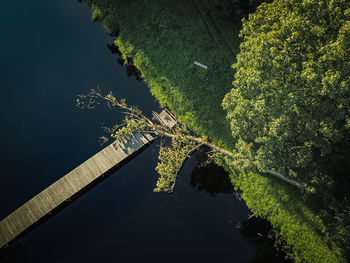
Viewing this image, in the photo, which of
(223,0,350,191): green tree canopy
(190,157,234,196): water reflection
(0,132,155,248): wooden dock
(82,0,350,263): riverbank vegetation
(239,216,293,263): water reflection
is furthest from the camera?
(190,157,234,196): water reflection

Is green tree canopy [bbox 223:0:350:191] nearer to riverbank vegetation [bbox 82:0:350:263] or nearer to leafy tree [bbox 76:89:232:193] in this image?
riverbank vegetation [bbox 82:0:350:263]

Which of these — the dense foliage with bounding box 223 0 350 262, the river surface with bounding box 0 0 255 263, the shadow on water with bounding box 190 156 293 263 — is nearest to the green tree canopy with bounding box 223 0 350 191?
the dense foliage with bounding box 223 0 350 262

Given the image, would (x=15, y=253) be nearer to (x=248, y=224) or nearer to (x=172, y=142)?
(x=172, y=142)

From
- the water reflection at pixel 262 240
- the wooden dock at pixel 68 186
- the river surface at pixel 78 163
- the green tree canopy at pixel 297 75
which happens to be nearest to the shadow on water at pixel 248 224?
the water reflection at pixel 262 240

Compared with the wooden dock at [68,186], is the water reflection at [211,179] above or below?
below

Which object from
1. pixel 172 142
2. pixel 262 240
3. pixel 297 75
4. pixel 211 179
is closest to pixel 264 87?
pixel 297 75

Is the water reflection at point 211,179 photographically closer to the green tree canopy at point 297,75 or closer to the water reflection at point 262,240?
the water reflection at point 262,240

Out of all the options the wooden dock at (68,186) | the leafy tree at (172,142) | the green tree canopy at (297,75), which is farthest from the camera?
the leafy tree at (172,142)

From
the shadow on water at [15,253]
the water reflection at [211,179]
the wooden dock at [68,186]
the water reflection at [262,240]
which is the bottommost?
the water reflection at [262,240]
